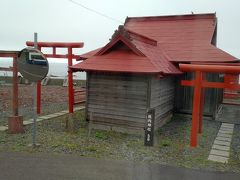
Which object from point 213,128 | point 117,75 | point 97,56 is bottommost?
point 213,128

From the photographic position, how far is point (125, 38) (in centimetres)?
1050

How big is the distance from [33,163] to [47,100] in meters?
12.1

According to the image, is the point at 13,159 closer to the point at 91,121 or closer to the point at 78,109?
the point at 91,121

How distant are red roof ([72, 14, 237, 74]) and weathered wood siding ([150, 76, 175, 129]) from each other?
24.4 inches

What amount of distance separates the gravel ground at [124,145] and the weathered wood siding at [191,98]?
2.38m

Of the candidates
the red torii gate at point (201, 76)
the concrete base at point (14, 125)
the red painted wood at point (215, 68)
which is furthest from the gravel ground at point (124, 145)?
the red painted wood at point (215, 68)

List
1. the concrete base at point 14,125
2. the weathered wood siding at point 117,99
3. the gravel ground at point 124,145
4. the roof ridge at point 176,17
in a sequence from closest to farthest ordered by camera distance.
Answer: the gravel ground at point 124,145
the concrete base at point 14,125
the weathered wood siding at point 117,99
the roof ridge at point 176,17

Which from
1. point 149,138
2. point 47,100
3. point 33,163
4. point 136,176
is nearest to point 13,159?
point 33,163

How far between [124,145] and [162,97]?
12.5 ft

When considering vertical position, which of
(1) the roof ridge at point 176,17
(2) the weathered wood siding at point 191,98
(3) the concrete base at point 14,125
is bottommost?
(3) the concrete base at point 14,125

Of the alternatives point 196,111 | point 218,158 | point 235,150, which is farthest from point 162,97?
point 218,158

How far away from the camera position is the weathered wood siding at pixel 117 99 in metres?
10.1

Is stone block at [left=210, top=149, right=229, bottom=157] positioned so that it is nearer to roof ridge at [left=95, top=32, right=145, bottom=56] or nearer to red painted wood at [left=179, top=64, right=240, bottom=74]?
red painted wood at [left=179, top=64, right=240, bottom=74]

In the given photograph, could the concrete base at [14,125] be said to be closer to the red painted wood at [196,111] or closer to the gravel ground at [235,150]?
the red painted wood at [196,111]
